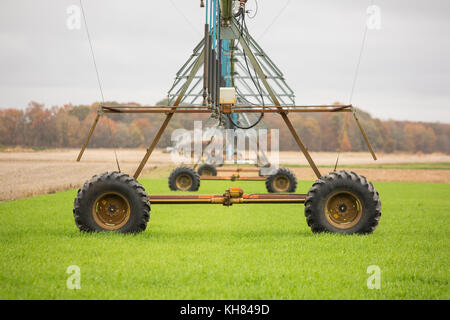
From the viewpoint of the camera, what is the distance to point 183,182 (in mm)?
24000

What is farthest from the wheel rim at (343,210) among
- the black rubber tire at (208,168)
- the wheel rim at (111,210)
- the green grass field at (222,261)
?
the black rubber tire at (208,168)

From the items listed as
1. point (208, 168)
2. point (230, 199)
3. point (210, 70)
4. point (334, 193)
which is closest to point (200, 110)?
point (210, 70)

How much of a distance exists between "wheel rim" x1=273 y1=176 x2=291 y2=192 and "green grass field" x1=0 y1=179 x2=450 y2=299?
36.5ft

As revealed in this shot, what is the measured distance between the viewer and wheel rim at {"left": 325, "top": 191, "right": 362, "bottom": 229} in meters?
9.80

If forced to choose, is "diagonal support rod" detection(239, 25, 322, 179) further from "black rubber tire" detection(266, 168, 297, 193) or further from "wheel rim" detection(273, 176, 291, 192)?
"wheel rim" detection(273, 176, 291, 192)

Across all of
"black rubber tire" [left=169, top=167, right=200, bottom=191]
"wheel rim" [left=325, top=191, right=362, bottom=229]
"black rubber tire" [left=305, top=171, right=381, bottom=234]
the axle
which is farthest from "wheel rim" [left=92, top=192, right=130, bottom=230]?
"black rubber tire" [left=169, top=167, right=200, bottom=191]

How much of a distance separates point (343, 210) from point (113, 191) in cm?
500

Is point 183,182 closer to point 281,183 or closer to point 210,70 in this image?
point 281,183

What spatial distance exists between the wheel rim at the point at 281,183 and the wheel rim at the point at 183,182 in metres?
4.53

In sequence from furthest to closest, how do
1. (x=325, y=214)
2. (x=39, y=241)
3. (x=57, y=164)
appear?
(x=57, y=164) < (x=325, y=214) < (x=39, y=241)

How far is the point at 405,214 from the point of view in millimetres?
14539
